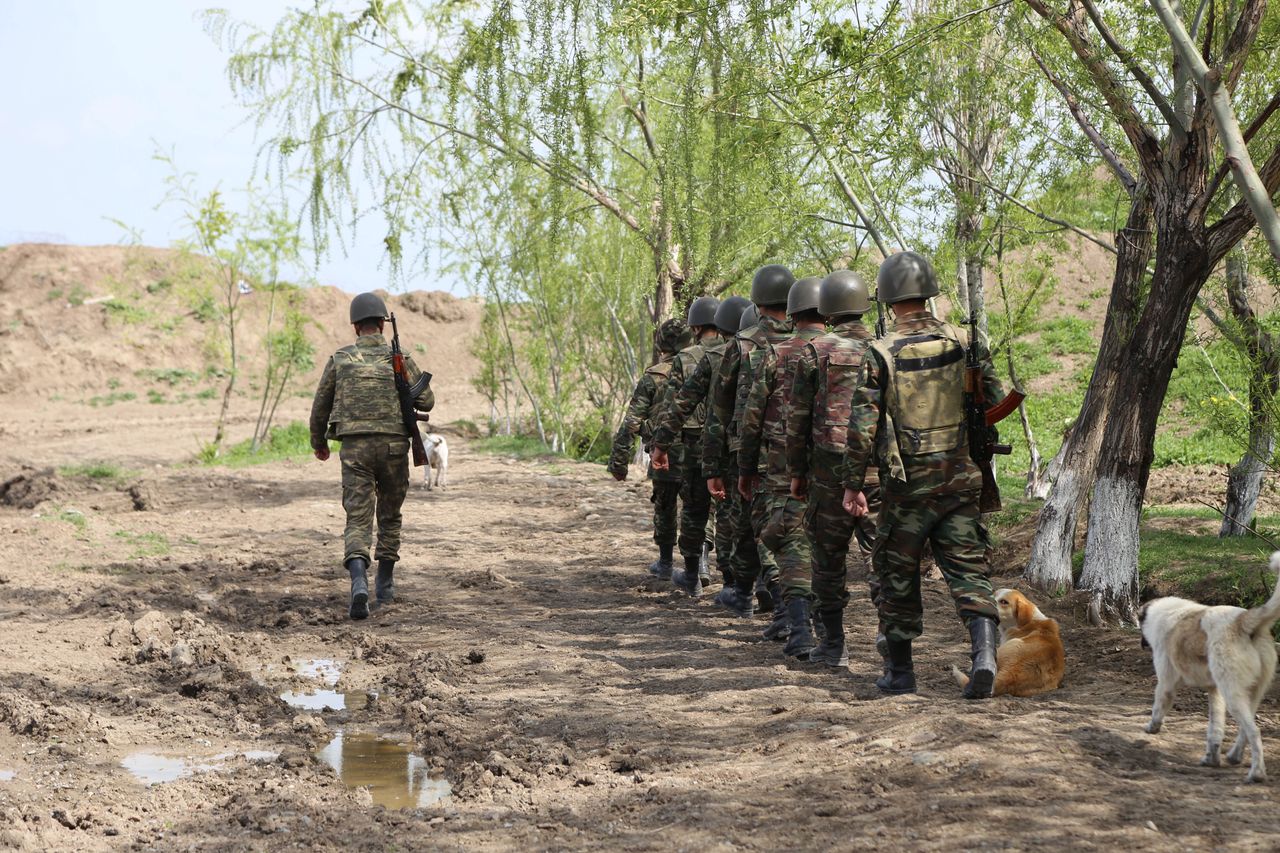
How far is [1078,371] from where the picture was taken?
953 inches

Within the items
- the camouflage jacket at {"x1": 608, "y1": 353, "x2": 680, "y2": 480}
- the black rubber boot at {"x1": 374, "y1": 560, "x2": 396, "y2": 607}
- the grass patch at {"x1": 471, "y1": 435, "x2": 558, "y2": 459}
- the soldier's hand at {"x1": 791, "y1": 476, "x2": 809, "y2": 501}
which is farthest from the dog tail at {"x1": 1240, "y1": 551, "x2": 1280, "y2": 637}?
the grass patch at {"x1": 471, "y1": 435, "x2": 558, "y2": 459}

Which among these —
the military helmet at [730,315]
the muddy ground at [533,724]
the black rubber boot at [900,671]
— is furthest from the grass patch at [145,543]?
the black rubber boot at [900,671]

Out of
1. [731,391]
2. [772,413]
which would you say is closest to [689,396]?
[731,391]

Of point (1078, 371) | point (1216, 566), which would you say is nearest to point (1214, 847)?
point (1216, 566)

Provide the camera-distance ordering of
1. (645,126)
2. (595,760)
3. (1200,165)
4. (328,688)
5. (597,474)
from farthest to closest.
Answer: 1. (597,474)
2. (645,126)
3. (1200,165)
4. (328,688)
5. (595,760)

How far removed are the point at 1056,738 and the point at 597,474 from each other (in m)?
13.2

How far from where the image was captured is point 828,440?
6730 mm

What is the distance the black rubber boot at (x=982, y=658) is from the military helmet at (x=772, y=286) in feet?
9.31

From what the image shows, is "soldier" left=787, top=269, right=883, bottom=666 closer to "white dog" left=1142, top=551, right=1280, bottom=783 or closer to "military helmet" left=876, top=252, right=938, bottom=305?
"military helmet" left=876, top=252, right=938, bottom=305

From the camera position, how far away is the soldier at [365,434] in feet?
28.7

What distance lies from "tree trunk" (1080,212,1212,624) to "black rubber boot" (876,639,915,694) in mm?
2639

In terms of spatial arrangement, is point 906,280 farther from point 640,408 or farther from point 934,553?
point 640,408

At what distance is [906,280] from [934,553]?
137 centimetres

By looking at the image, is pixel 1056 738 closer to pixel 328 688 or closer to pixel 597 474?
pixel 328 688
